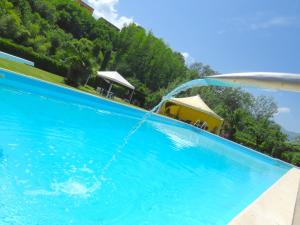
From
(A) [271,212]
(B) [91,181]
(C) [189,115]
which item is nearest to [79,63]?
(C) [189,115]

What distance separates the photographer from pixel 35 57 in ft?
70.7

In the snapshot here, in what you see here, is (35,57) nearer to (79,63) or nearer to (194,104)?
(79,63)

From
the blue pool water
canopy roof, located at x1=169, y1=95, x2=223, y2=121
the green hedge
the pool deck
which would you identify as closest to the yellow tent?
canopy roof, located at x1=169, y1=95, x2=223, y2=121

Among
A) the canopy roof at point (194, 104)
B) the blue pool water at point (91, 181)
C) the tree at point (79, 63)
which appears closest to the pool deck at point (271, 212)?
the blue pool water at point (91, 181)

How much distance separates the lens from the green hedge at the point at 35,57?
759 inches

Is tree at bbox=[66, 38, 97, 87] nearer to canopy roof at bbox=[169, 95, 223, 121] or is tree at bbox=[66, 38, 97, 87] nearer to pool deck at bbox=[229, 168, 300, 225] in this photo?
canopy roof at bbox=[169, 95, 223, 121]

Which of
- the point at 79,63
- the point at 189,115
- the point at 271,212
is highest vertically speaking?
the point at 79,63

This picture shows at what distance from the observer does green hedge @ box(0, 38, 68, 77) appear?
1929 cm

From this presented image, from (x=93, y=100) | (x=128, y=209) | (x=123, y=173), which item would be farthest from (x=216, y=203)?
(x=93, y=100)

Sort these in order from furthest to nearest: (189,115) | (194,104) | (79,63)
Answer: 1. (189,115)
2. (194,104)
3. (79,63)

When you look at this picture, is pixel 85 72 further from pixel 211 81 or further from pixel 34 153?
pixel 211 81

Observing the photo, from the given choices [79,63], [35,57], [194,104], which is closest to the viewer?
[79,63]

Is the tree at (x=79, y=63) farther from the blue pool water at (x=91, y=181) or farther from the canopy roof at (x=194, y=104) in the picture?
the blue pool water at (x=91, y=181)

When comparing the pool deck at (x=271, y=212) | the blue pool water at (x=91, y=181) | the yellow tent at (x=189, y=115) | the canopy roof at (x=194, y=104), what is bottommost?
the blue pool water at (x=91, y=181)
